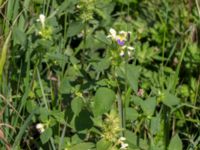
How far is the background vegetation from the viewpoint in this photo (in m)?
2.03

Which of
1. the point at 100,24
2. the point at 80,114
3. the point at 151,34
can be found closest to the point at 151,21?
the point at 151,34

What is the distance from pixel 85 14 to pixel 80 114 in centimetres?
36

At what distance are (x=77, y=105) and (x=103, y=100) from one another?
3.9 inches

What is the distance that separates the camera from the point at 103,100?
1950 millimetres

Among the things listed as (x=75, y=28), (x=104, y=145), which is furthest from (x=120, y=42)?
(x=104, y=145)

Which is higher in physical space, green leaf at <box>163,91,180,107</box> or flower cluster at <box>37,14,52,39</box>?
flower cluster at <box>37,14,52,39</box>

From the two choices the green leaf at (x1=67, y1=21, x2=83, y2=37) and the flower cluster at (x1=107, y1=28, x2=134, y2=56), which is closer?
the flower cluster at (x1=107, y1=28, x2=134, y2=56)

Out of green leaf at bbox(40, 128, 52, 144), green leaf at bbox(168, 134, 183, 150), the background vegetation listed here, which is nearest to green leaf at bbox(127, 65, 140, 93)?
the background vegetation

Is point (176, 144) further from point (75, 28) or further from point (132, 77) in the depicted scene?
point (75, 28)

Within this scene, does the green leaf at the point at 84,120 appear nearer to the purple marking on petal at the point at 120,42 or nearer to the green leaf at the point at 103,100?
the green leaf at the point at 103,100

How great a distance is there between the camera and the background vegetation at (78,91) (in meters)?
2.03

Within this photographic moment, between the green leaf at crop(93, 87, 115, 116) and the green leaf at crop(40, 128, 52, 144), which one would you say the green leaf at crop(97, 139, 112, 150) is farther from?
the green leaf at crop(40, 128, 52, 144)

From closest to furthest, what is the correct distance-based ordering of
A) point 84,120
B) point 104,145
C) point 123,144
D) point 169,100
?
point 104,145 < point 123,144 < point 84,120 < point 169,100

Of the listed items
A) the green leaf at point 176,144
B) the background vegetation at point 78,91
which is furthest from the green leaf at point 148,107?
the green leaf at point 176,144
